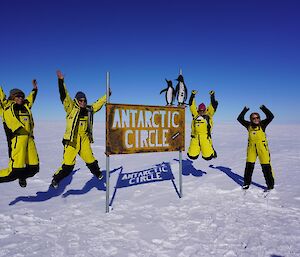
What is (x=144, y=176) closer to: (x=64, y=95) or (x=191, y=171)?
(x=191, y=171)

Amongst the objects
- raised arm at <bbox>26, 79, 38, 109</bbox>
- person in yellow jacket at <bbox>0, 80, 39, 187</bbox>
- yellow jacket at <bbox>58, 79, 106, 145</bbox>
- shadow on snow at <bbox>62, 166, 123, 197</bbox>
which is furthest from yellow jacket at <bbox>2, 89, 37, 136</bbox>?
shadow on snow at <bbox>62, 166, 123, 197</bbox>

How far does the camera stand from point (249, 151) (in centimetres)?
637

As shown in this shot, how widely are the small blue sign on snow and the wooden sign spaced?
1.97 m

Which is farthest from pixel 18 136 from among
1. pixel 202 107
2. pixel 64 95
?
pixel 202 107

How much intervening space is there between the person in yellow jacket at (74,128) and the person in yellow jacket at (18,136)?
592 millimetres

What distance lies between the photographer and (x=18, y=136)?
495 centimetres

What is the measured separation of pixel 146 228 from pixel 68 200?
7.29 feet

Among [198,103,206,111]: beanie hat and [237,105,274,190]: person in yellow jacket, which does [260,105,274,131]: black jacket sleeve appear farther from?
[198,103,206,111]: beanie hat

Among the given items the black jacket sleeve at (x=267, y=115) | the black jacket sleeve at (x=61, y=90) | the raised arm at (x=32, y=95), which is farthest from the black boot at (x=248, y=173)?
the raised arm at (x=32, y=95)

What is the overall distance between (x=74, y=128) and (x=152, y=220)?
2.27 meters

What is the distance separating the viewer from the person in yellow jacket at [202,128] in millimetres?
7078

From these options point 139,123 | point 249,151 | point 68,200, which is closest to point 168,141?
point 139,123

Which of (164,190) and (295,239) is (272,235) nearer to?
(295,239)

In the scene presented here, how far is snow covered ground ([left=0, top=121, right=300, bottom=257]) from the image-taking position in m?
3.51
